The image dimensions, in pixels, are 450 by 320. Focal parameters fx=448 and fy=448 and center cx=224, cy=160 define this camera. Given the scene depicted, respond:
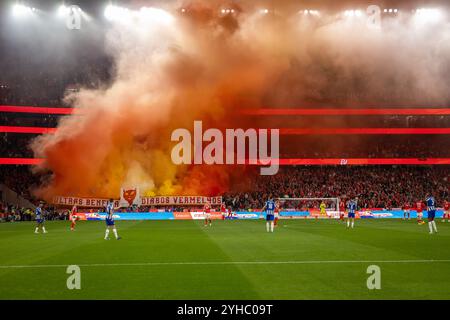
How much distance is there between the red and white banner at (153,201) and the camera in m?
49.9

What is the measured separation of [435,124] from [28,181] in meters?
54.2

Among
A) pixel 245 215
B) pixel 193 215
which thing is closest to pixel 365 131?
pixel 245 215

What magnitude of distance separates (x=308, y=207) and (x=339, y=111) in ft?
53.7

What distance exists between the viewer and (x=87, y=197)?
50562 mm

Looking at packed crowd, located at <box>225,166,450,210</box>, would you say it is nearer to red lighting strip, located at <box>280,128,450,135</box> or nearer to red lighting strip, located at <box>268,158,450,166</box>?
red lighting strip, located at <box>268,158,450,166</box>

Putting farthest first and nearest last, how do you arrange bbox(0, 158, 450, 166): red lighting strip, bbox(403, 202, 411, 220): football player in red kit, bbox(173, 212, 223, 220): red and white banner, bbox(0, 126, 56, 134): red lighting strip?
bbox(0, 158, 450, 166): red lighting strip < bbox(0, 126, 56, 134): red lighting strip < bbox(173, 212, 223, 220): red and white banner < bbox(403, 202, 411, 220): football player in red kit

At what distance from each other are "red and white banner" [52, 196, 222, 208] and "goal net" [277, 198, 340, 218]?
7865 millimetres

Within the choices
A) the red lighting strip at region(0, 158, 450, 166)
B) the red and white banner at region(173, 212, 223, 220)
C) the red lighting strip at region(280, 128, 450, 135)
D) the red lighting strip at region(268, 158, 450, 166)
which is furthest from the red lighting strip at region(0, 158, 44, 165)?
the red lighting strip at region(280, 128, 450, 135)

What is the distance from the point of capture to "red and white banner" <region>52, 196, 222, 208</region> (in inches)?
1965

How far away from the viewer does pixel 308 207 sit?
4916 centimetres

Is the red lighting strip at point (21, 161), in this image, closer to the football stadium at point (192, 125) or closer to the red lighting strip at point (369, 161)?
the football stadium at point (192, 125)

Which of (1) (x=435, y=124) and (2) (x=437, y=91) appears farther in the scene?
(1) (x=435, y=124)
